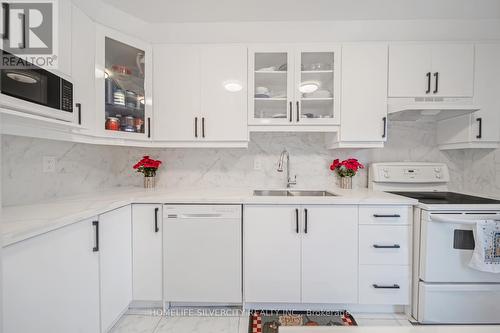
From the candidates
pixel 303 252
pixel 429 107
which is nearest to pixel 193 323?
pixel 303 252

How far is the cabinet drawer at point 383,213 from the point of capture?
175 cm

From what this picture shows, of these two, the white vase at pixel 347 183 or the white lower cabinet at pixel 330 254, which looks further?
the white vase at pixel 347 183

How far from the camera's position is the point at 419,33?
1.98 meters

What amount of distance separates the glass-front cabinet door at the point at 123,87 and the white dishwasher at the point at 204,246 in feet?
2.65

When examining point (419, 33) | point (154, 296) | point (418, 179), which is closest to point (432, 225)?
point (418, 179)

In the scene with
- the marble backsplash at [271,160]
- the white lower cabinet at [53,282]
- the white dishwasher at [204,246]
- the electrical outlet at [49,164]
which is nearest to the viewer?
the white lower cabinet at [53,282]

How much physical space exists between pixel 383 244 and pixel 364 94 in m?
1.28

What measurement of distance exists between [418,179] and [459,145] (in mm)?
462

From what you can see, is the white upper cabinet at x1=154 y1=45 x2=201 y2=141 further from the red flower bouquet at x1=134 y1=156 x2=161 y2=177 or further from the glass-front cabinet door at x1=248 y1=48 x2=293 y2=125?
the glass-front cabinet door at x1=248 y1=48 x2=293 y2=125

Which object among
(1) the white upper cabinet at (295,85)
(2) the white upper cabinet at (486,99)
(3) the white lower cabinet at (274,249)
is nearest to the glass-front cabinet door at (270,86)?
(1) the white upper cabinet at (295,85)

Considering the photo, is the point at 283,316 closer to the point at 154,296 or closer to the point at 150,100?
the point at 154,296

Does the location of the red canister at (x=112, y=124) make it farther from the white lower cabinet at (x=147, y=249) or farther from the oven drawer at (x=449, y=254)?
the oven drawer at (x=449, y=254)

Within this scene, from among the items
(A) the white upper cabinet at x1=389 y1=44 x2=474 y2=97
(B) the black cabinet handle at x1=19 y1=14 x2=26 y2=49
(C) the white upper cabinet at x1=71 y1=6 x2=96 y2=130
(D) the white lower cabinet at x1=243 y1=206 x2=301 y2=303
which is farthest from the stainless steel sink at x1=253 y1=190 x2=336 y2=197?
(B) the black cabinet handle at x1=19 y1=14 x2=26 y2=49

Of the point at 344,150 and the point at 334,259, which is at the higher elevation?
the point at 344,150
